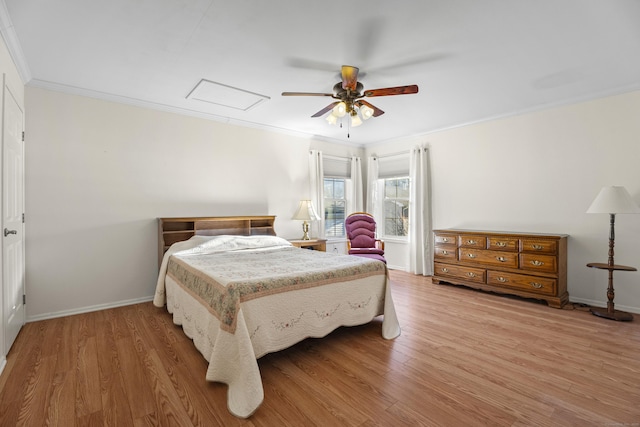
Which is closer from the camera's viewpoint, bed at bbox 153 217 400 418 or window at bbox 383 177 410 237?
bed at bbox 153 217 400 418

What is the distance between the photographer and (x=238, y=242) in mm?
3844

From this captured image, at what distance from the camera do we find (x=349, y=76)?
2805 millimetres

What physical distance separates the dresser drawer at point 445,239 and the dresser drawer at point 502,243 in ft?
1.55

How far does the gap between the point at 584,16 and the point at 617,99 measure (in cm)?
205

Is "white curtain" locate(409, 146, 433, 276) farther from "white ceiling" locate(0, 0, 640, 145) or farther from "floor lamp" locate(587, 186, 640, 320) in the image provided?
"floor lamp" locate(587, 186, 640, 320)

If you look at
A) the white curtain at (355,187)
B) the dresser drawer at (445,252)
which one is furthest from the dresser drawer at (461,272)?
the white curtain at (355,187)

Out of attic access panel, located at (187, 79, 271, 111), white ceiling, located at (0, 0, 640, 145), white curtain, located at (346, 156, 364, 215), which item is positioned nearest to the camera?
white ceiling, located at (0, 0, 640, 145)

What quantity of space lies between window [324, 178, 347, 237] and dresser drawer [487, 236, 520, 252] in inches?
105

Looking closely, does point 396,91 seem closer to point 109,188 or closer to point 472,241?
point 472,241

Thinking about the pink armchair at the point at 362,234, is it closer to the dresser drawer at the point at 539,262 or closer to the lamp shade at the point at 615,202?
the dresser drawer at the point at 539,262

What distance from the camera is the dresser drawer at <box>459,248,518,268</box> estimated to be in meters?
3.89

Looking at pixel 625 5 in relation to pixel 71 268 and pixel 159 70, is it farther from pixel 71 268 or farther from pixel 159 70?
pixel 71 268

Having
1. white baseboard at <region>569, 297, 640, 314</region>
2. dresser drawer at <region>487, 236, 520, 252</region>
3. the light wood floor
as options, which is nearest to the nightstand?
the light wood floor

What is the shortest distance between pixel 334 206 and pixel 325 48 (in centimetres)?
364
